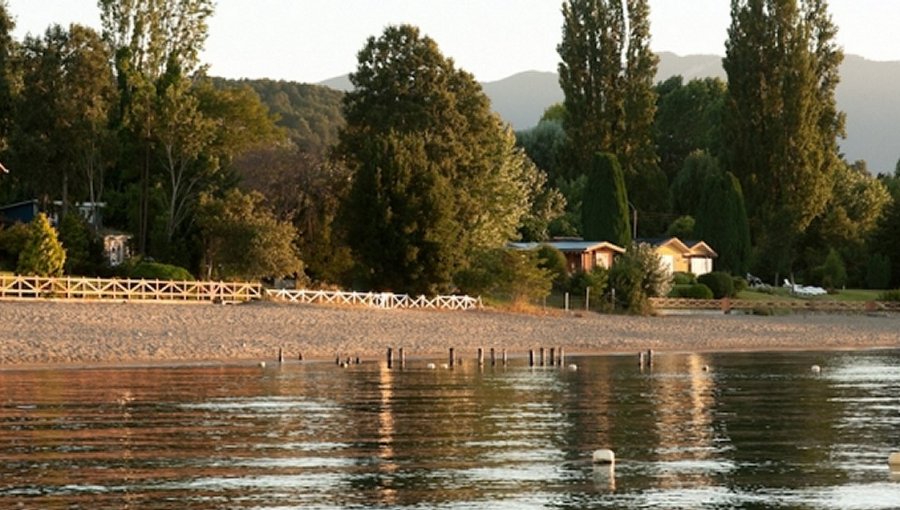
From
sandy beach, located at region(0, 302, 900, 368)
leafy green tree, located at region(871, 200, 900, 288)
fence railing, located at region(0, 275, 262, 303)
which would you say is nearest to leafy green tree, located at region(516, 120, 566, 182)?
leafy green tree, located at region(871, 200, 900, 288)

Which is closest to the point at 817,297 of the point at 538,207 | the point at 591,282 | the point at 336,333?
the point at 538,207

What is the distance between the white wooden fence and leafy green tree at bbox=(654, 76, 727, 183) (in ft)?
236

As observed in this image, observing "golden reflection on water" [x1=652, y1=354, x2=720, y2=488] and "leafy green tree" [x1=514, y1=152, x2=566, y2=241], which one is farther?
"leafy green tree" [x1=514, y1=152, x2=566, y2=241]

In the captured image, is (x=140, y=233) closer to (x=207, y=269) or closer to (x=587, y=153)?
(x=207, y=269)

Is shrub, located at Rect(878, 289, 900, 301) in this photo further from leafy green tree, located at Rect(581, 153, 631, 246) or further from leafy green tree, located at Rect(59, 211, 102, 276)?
leafy green tree, located at Rect(59, 211, 102, 276)

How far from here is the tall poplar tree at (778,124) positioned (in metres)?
114

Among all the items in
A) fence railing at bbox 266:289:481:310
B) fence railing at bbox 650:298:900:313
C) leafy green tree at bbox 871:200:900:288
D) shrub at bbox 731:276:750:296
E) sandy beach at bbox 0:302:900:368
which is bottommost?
sandy beach at bbox 0:302:900:368

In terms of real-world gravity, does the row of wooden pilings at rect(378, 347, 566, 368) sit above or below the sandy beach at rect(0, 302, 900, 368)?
below

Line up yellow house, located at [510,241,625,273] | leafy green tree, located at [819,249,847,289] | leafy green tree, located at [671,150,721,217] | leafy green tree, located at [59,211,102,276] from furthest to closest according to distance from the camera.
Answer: leafy green tree, located at [671,150,721,217]
leafy green tree, located at [819,249,847,289]
yellow house, located at [510,241,625,273]
leafy green tree, located at [59,211,102,276]

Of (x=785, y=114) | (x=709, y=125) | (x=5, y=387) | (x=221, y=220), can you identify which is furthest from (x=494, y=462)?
(x=709, y=125)

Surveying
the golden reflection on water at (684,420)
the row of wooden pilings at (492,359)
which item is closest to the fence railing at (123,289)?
the row of wooden pilings at (492,359)

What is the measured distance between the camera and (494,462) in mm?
26719

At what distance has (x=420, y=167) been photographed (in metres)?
78.8

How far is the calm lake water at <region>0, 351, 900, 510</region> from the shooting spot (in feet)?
75.3
